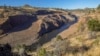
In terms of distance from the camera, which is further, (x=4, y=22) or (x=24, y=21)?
(x=24, y=21)

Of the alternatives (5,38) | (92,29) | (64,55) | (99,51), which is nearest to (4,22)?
(5,38)

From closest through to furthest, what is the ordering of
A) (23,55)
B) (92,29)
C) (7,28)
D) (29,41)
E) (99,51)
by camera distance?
(99,51), (23,55), (92,29), (29,41), (7,28)

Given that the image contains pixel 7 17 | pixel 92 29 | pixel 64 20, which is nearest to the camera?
pixel 92 29

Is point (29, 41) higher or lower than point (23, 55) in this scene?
lower

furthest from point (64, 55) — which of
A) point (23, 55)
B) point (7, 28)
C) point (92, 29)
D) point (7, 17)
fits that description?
point (7, 17)

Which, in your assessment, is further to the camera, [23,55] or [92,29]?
[92,29]

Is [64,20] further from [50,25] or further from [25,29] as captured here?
[25,29]

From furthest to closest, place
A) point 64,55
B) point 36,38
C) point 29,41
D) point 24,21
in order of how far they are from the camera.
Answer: point 24,21, point 36,38, point 29,41, point 64,55

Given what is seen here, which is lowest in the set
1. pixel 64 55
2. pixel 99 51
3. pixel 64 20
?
pixel 64 20

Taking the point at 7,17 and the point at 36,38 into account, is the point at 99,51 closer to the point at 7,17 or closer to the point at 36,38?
the point at 36,38
